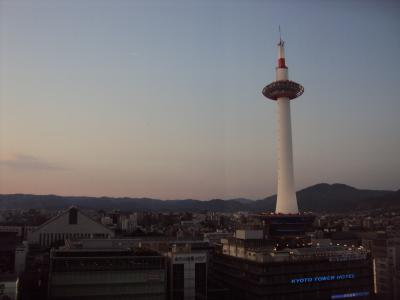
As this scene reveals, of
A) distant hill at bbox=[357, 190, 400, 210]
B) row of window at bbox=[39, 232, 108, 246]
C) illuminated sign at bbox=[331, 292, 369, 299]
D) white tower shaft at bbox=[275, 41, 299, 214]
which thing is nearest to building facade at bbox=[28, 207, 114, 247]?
row of window at bbox=[39, 232, 108, 246]

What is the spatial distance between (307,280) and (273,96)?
45.1 feet

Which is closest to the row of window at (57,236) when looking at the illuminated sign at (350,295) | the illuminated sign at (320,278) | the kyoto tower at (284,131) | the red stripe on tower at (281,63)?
the kyoto tower at (284,131)

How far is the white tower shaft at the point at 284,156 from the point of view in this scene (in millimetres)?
25156

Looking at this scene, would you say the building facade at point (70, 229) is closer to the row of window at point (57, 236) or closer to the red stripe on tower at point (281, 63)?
the row of window at point (57, 236)

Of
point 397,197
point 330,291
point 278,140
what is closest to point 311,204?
point 397,197

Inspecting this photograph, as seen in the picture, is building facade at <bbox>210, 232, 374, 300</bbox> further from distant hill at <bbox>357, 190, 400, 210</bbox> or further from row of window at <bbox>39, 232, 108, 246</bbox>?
distant hill at <bbox>357, 190, 400, 210</bbox>

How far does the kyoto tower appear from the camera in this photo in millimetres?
25234

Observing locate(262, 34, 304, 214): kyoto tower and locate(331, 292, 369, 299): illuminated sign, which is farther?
locate(262, 34, 304, 214): kyoto tower

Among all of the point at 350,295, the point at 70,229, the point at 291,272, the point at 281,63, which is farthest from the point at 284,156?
the point at 70,229

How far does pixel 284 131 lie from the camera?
26000 mm

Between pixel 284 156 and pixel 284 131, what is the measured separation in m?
1.40

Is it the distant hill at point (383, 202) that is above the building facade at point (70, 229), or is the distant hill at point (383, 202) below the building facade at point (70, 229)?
above

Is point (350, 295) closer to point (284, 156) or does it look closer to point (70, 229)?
point (284, 156)

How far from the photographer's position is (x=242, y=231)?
1823 centimetres
